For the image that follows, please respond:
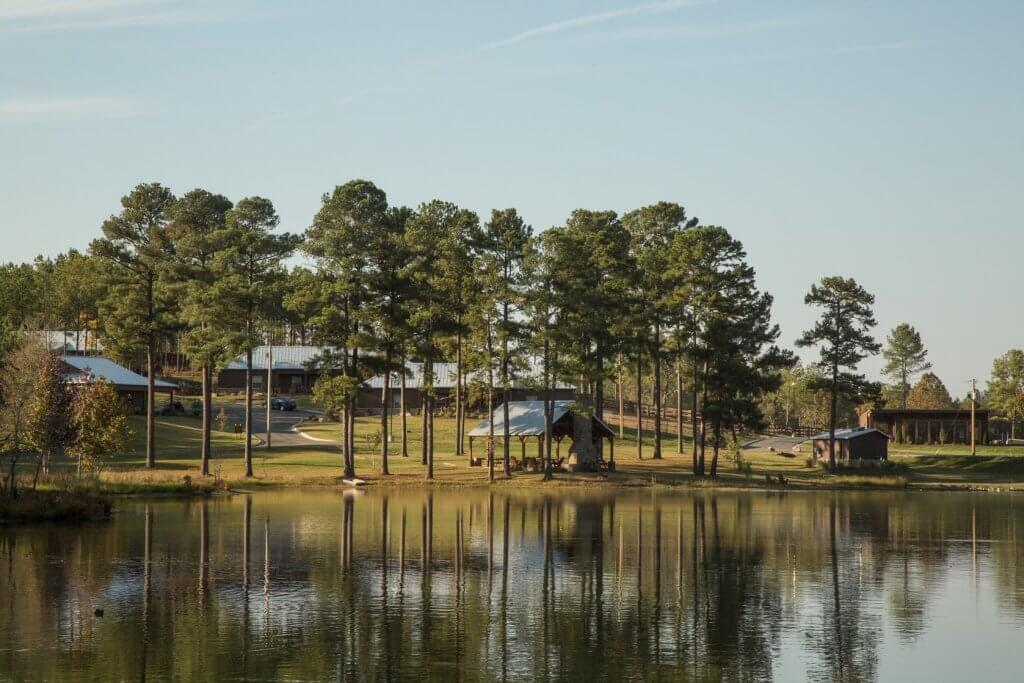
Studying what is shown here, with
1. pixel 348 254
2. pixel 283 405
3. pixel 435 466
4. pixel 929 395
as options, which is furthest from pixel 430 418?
pixel 929 395

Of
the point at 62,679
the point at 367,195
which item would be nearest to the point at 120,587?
the point at 62,679

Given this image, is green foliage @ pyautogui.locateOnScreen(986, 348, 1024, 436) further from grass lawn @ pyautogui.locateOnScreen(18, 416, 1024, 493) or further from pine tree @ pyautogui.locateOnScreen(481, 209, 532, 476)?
pine tree @ pyautogui.locateOnScreen(481, 209, 532, 476)

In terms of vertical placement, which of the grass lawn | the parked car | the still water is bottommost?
the still water

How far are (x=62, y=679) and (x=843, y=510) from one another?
2093 inches

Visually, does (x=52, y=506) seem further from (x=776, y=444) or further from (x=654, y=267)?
(x=776, y=444)

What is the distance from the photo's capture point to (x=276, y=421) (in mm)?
122625

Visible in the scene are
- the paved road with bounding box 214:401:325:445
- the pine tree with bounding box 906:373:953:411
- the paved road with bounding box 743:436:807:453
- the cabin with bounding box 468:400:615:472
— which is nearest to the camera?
the cabin with bounding box 468:400:615:472

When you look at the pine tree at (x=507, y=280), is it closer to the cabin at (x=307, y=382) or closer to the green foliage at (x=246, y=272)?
the green foliage at (x=246, y=272)

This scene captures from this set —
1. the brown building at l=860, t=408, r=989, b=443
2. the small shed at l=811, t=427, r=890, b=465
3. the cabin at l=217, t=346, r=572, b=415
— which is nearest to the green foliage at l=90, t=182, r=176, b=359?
the cabin at l=217, t=346, r=572, b=415

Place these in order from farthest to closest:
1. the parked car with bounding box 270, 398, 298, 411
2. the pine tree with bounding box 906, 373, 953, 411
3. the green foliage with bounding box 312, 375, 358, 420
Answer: the pine tree with bounding box 906, 373, 953, 411 < the parked car with bounding box 270, 398, 298, 411 < the green foliage with bounding box 312, 375, 358, 420

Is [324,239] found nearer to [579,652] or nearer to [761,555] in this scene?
[761,555]

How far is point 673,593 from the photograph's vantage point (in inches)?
1451

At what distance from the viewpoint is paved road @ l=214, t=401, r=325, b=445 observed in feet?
354

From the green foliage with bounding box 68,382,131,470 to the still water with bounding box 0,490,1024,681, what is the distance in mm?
6376
